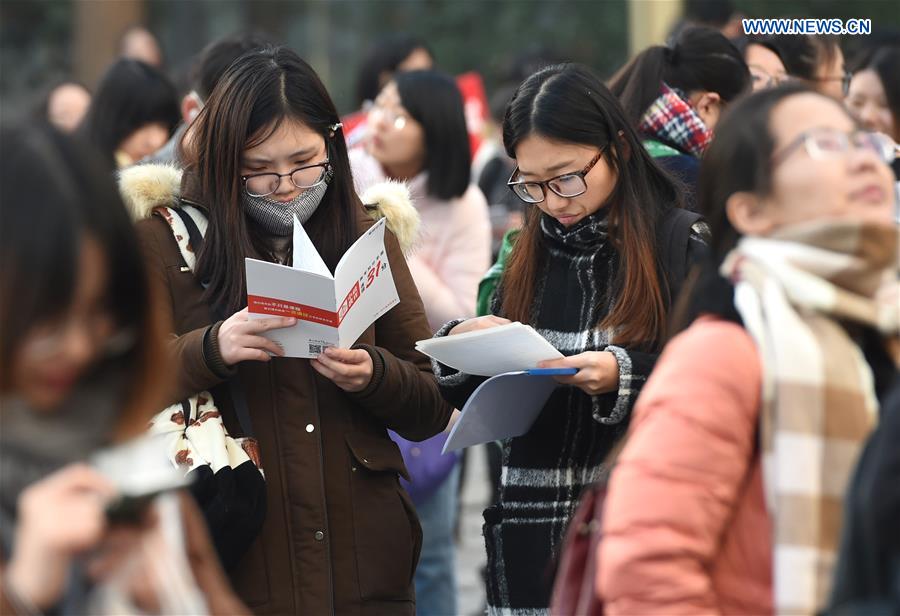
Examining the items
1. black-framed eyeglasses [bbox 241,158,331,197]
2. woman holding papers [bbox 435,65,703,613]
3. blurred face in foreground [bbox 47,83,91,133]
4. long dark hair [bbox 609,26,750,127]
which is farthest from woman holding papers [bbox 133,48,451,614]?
blurred face in foreground [bbox 47,83,91,133]

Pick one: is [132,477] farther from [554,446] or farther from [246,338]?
[554,446]

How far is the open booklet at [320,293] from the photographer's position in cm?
298

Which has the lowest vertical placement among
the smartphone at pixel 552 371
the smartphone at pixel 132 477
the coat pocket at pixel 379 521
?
the coat pocket at pixel 379 521

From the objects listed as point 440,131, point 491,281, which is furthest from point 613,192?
point 440,131

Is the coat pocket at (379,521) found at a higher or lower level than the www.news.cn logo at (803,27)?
lower

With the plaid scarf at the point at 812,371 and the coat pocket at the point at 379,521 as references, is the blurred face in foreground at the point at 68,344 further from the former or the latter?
the coat pocket at the point at 379,521

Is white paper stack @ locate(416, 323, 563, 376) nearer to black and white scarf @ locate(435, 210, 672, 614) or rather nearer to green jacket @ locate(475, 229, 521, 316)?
black and white scarf @ locate(435, 210, 672, 614)

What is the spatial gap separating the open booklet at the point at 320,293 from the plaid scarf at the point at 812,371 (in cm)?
108

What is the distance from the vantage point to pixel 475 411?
125 inches

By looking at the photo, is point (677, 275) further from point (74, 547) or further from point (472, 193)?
point (472, 193)

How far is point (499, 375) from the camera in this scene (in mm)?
3123

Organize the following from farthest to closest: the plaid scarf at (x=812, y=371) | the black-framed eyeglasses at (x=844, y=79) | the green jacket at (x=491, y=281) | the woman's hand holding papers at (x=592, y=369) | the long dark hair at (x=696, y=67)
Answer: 1. the black-framed eyeglasses at (x=844, y=79)
2. the long dark hair at (x=696, y=67)
3. the green jacket at (x=491, y=281)
4. the woman's hand holding papers at (x=592, y=369)
5. the plaid scarf at (x=812, y=371)

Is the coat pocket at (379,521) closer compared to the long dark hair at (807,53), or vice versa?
the coat pocket at (379,521)

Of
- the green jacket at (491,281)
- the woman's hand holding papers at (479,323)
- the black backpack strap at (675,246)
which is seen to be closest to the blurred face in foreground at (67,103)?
the green jacket at (491,281)
